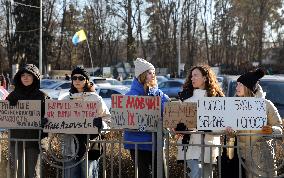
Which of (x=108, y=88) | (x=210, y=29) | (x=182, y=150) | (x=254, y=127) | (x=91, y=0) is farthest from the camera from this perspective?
(x=210, y=29)

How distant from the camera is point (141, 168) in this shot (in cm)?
614

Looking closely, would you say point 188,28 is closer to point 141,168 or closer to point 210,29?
point 210,29

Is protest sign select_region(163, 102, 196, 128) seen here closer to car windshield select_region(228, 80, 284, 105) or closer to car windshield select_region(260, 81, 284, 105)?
car windshield select_region(228, 80, 284, 105)

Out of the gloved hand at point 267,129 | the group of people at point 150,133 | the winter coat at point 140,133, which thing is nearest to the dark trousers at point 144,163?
the group of people at point 150,133

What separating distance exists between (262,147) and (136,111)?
138 cm

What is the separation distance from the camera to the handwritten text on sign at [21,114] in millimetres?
6059

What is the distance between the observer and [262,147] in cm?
570

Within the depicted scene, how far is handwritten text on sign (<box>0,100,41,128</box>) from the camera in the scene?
606cm

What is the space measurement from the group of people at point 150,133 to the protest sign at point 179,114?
0.21ft

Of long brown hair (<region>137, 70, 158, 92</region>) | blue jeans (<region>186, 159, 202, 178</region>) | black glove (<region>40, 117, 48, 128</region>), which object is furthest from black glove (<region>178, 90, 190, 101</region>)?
black glove (<region>40, 117, 48, 128</region>)

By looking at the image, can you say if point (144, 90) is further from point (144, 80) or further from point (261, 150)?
point (261, 150)

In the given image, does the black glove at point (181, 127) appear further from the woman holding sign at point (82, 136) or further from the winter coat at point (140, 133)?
the woman holding sign at point (82, 136)

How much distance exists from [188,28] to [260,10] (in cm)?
905

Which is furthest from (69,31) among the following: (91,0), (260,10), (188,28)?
(260,10)
